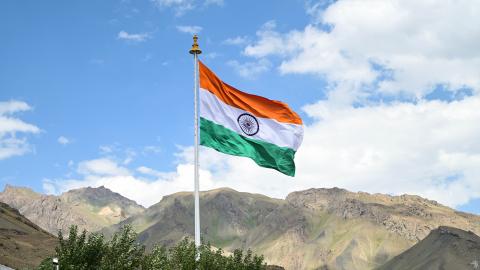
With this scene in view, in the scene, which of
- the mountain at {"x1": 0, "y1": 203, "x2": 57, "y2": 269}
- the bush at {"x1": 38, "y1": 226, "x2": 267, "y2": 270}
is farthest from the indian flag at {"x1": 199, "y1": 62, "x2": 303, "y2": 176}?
the mountain at {"x1": 0, "y1": 203, "x2": 57, "y2": 269}

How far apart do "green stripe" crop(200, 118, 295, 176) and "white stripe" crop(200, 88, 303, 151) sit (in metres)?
0.22

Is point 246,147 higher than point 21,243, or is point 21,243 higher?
point 21,243

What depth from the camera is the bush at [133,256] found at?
907 inches

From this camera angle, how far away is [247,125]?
25500mm

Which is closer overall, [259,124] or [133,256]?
[133,256]

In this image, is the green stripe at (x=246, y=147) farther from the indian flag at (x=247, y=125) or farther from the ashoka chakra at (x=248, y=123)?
the ashoka chakra at (x=248, y=123)

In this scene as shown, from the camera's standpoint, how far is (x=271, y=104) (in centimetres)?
2648

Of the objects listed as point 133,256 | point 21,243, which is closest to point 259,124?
point 133,256

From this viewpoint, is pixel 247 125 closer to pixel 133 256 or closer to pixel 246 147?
pixel 246 147

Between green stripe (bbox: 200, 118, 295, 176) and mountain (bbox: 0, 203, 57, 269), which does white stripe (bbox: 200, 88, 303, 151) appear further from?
mountain (bbox: 0, 203, 57, 269)

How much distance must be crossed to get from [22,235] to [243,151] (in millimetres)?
144036

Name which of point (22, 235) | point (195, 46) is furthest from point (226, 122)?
point (22, 235)

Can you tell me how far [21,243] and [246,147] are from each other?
128074 mm

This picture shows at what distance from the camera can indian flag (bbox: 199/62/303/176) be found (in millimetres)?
24500
